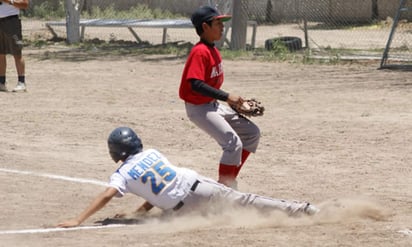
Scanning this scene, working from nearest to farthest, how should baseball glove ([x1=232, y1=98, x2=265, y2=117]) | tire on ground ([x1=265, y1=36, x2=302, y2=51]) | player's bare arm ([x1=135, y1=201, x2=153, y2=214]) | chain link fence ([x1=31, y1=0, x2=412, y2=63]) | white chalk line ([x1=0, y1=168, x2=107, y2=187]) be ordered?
player's bare arm ([x1=135, y1=201, x2=153, y2=214]) → baseball glove ([x1=232, y1=98, x2=265, y2=117]) → white chalk line ([x1=0, y1=168, x2=107, y2=187]) → tire on ground ([x1=265, y1=36, x2=302, y2=51]) → chain link fence ([x1=31, y1=0, x2=412, y2=63])

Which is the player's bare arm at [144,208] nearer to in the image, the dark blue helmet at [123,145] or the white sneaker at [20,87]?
the dark blue helmet at [123,145]

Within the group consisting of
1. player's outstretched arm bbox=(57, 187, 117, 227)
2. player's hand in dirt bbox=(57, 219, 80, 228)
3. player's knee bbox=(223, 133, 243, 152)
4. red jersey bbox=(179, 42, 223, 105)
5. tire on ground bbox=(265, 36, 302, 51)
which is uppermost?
red jersey bbox=(179, 42, 223, 105)

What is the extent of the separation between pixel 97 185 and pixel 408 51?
1254 centimetres

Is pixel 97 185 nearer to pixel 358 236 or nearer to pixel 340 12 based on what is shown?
pixel 358 236

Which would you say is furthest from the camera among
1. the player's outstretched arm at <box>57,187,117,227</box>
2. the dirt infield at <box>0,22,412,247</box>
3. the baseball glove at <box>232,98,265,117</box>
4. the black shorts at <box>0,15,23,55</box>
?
the black shorts at <box>0,15,23,55</box>

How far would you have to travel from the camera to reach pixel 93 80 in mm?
17047

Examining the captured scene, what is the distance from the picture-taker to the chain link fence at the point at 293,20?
954 inches

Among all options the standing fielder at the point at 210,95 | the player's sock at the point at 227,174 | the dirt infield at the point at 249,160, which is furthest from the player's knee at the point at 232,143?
the dirt infield at the point at 249,160

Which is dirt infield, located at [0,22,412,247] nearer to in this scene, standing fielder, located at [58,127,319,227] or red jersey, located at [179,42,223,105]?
standing fielder, located at [58,127,319,227]

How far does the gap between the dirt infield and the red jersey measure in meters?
1.11

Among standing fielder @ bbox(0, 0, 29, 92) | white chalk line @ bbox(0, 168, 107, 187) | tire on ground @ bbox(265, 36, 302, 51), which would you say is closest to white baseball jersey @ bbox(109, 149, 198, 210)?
white chalk line @ bbox(0, 168, 107, 187)

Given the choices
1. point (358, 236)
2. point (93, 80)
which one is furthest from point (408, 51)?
point (358, 236)

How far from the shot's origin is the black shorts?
597 inches

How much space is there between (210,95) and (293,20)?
23.0 m
